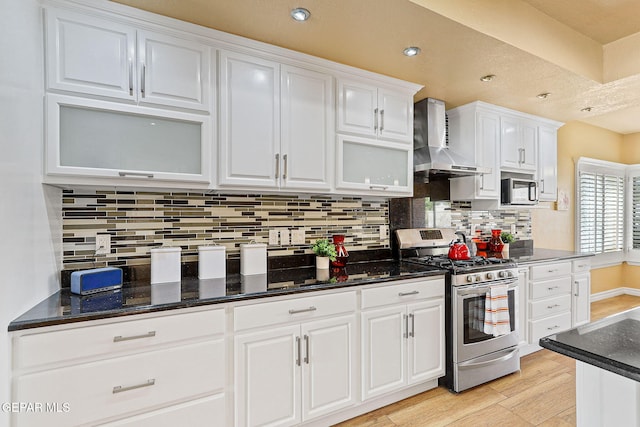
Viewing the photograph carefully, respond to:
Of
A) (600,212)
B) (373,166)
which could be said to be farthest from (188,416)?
(600,212)

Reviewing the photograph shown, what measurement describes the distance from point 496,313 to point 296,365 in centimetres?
165

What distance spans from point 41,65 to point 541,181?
452cm

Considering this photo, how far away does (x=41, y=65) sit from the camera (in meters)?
1.58

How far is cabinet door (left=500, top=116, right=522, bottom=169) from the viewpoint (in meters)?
3.40

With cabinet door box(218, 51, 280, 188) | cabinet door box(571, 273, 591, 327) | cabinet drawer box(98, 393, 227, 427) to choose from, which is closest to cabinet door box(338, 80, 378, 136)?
cabinet door box(218, 51, 280, 188)

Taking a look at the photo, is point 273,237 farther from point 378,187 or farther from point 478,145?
point 478,145

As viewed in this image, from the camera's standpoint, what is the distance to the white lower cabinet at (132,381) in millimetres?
1320

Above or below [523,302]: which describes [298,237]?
above

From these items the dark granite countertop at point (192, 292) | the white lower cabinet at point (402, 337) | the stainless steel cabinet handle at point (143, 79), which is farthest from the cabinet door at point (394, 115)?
the stainless steel cabinet handle at point (143, 79)

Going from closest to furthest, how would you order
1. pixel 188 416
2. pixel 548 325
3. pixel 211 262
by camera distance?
pixel 188 416, pixel 211 262, pixel 548 325

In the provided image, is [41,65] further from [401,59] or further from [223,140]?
[401,59]

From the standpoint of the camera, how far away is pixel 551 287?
320 cm

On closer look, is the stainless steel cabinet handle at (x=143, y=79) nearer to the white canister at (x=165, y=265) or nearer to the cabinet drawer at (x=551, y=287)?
the white canister at (x=165, y=265)

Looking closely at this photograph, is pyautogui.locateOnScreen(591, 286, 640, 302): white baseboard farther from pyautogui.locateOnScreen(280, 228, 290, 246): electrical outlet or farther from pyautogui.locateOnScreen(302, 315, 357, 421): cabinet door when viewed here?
pyautogui.locateOnScreen(280, 228, 290, 246): electrical outlet
